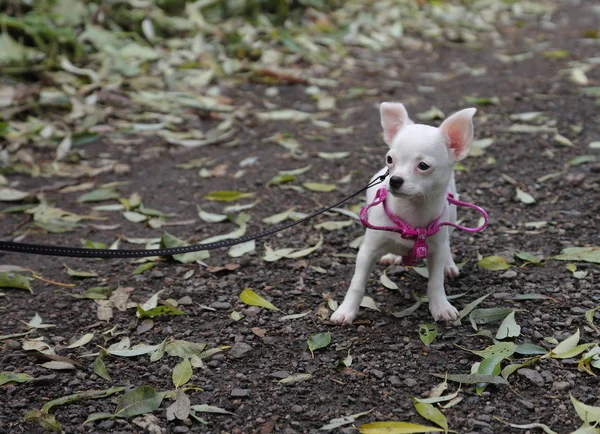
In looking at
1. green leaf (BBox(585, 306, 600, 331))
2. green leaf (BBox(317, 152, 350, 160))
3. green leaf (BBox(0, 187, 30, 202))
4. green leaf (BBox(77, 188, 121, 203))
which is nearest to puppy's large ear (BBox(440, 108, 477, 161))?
green leaf (BBox(585, 306, 600, 331))

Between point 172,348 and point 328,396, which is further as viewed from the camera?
point 172,348

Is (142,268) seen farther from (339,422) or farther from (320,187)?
(339,422)

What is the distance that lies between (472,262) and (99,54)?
4.48 metres

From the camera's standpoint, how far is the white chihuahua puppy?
2.95 metres

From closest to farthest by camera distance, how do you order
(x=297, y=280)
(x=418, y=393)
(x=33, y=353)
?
(x=418, y=393), (x=33, y=353), (x=297, y=280)

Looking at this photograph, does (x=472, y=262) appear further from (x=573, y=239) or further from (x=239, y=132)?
(x=239, y=132)

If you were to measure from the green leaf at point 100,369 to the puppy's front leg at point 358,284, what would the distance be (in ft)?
3.18


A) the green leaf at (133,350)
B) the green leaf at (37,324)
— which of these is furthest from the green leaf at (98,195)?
the green leaf at (133,350)

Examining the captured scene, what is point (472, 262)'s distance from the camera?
3.91 metres

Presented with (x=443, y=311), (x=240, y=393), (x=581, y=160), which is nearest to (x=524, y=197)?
(x=581, y=160)

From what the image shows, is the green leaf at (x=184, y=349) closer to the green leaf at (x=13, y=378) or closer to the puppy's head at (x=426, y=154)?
the green leaf at (x=13, y=378)

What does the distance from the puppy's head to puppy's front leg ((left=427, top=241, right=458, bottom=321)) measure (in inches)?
14.3

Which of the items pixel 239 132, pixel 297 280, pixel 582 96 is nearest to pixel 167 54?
pixel 239 132

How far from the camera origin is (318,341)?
10.4 feet
